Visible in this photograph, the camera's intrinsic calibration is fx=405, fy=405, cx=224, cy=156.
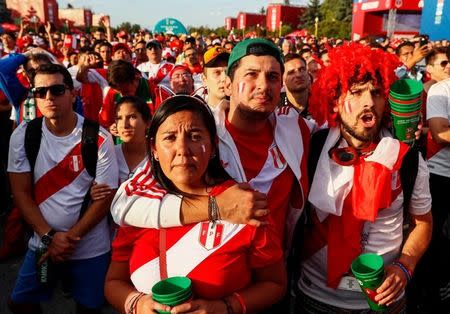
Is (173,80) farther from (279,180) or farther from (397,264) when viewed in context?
(397,264)

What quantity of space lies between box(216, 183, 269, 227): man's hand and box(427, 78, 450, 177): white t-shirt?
2.31 meters

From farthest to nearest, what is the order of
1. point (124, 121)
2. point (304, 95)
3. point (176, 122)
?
point (304, 95), point (124, 121), point (176, 122)

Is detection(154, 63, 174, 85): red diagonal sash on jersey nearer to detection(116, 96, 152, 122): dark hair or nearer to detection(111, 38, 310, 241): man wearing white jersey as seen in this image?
detection(116, 96, 152, 122): dark hair

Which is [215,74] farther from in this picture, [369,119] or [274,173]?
[369,119]

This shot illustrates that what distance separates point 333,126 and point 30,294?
86.2 inches

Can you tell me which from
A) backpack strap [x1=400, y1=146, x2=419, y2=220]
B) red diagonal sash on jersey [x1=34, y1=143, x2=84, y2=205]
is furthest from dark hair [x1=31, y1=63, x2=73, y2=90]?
backpack strap [x1=400, y1=146, x2=419, y2=220]

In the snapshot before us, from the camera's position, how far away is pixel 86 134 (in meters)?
2.69

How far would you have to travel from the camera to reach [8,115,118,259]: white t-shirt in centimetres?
264

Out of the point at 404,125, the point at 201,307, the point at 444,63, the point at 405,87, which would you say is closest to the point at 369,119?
the point at 404,125

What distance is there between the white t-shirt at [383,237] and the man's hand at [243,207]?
2.18 ft

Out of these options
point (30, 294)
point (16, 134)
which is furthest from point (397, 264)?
point (16, 134)

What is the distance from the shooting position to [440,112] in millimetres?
3227

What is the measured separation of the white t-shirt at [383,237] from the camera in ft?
6.44

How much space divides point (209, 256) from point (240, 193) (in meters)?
0.27
